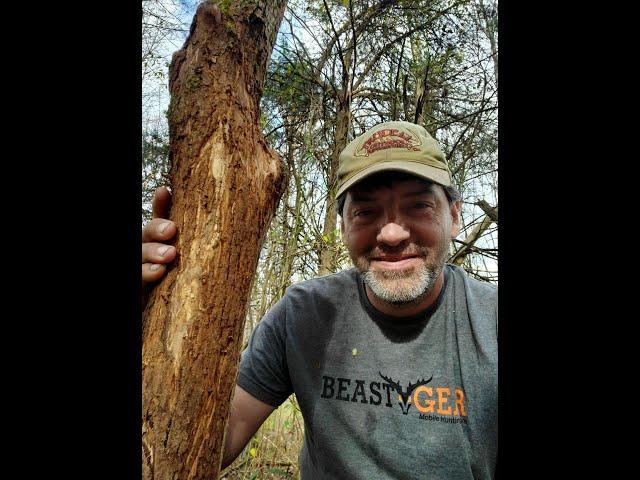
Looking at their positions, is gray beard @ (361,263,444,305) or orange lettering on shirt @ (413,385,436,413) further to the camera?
gray beard @ (361,263,444,305)

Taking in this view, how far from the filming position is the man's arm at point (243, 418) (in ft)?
5.42

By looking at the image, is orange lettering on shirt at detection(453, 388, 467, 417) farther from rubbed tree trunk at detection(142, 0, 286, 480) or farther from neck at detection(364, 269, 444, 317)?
rubbed tree trunk at detection(142, 0, 286, 480)

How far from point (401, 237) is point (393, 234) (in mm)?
39

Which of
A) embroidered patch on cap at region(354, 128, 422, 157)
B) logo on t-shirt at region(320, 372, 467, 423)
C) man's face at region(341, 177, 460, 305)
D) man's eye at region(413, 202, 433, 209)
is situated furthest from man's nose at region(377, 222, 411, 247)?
logo on t-shirt at region(320, 372, 467, 423)

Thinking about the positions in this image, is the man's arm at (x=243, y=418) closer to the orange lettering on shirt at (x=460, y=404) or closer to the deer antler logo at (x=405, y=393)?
the deer antler logo at (x=405, y=393)

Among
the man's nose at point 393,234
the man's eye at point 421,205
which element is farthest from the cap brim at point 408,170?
the man's nose at point 393,234

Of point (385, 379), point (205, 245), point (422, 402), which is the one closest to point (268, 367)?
point (385, 379)

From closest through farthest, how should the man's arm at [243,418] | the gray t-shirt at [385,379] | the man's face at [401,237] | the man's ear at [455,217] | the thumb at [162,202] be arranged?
the thumb at [162,202]
the gray t-shirt at [385,379]
the man's arm at [243,418]
the man's face at [401,237]
the man's ear at [455,217]

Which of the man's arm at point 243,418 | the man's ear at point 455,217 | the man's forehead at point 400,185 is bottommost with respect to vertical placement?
the man's arm at point 243,418

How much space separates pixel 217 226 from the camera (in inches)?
39.3

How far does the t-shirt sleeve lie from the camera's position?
1.81m
